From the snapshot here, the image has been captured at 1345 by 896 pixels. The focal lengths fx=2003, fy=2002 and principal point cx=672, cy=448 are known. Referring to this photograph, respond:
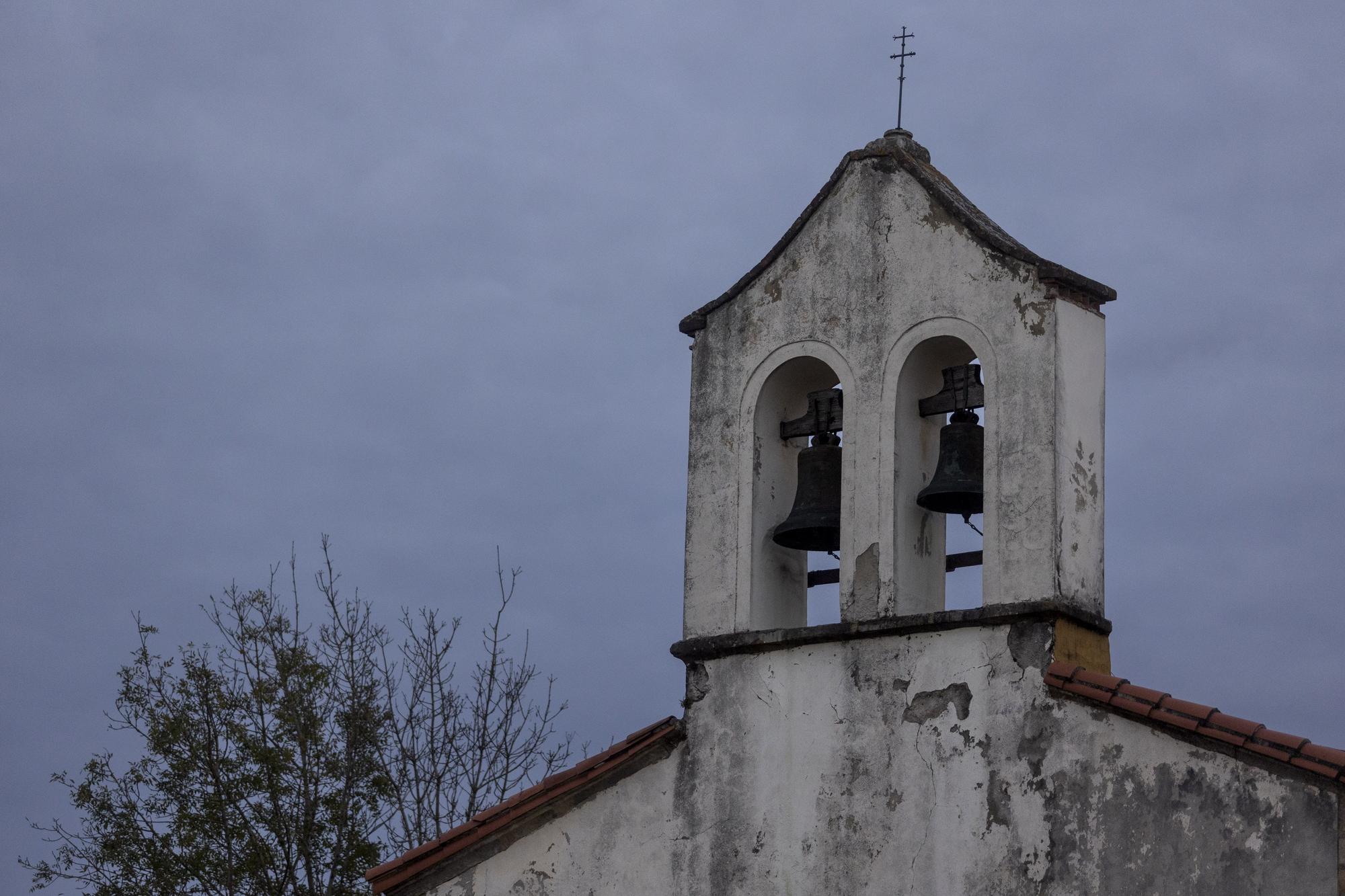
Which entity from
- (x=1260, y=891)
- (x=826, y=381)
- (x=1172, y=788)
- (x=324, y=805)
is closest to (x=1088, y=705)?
(x=1172, y=788)

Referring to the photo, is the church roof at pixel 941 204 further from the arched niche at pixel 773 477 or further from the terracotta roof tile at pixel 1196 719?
the terracotta roof tile at pixel 1196 719

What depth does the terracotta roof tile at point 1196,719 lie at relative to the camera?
8.12 meters

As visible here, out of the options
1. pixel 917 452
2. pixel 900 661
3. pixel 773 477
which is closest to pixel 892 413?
pixel 917 452

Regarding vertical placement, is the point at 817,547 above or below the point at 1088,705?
above

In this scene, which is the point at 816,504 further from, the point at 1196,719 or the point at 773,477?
the point at 1196,719

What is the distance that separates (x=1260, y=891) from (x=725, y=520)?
3609 millimetres

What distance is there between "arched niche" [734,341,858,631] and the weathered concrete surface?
436 mm

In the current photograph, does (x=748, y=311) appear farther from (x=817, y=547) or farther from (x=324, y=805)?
(x=324, y=805)

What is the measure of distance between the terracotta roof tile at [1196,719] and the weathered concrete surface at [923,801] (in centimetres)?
8

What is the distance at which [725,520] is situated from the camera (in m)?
10.7

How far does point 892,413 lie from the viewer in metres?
10.2

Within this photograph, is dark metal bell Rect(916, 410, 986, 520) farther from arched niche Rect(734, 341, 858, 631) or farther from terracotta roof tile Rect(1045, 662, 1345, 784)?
terracotta roof tile Rect(1045, 662, 1345, 784)

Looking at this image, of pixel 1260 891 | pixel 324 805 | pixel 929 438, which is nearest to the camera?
pixel 1260 891

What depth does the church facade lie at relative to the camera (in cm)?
868
